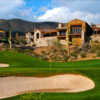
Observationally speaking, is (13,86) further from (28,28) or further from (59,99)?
(28,28)

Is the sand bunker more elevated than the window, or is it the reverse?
the window

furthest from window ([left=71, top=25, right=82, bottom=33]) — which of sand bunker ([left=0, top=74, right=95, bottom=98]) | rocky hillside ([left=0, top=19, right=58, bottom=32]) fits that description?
rocky hillside ([left=0, top=19, right=58, bottom=32])

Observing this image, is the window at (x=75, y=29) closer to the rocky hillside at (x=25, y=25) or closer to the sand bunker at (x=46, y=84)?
the sand bunker at (x=46, y=84)

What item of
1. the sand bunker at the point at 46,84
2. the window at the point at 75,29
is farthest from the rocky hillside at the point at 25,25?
the sand bunker at the point at 46,84

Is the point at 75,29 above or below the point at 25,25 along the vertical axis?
below

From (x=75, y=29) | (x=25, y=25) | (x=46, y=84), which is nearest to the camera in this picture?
(x=46, y=84)

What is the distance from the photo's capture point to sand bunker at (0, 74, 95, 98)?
13430 millimetres

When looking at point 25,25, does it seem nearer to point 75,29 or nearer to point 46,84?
point 75,29

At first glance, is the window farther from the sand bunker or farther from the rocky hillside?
the rocky hillside

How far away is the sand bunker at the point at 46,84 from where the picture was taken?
1343 cm

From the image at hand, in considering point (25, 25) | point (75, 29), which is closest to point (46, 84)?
point (75, 29)

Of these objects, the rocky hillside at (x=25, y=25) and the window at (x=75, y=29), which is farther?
the rocky hillside at (x=25, y=25)

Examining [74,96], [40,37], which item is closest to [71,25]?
[40,37]

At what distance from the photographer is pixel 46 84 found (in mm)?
14727
